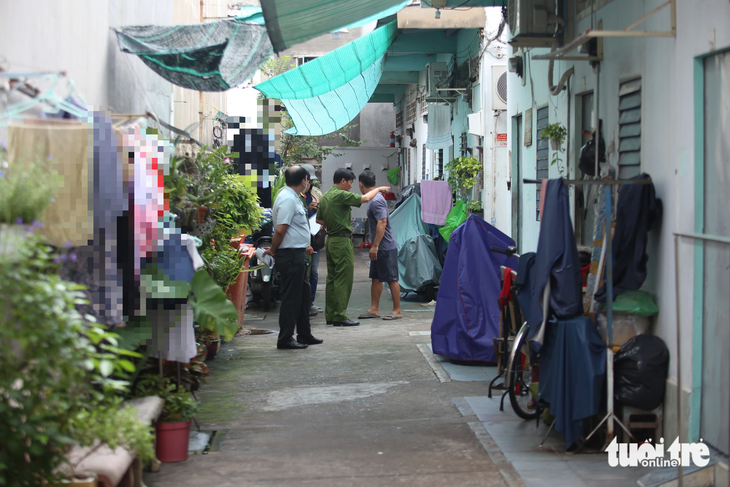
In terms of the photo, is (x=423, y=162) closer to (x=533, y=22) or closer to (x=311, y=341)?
(x=311, y=341)

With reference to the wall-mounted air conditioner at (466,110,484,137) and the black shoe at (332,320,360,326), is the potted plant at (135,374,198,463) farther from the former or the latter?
the wall-mounted air conditioner at (466,110,484,137)

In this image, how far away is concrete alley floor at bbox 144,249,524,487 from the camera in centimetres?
443

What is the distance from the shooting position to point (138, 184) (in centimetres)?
412

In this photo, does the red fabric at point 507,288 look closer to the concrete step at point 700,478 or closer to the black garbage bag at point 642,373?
the black garbage bag at point 642,373

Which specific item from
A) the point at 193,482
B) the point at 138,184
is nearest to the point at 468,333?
the point at 193,482

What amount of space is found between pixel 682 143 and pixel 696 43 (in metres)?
0.58

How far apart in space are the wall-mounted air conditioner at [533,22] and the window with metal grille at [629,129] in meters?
1.26

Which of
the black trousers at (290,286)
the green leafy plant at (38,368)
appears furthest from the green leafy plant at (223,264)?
the green leafy plant at (38,368)

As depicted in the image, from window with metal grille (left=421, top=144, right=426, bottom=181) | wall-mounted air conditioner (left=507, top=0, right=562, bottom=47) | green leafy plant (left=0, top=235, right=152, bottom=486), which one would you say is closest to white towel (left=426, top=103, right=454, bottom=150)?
window with metal grille (left=421, top=144, right=426, bottom=181)

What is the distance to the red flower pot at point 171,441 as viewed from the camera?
456cm

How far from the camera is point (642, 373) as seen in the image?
4.54m

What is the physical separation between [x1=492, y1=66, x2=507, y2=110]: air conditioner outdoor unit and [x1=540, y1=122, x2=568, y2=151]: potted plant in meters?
4.14

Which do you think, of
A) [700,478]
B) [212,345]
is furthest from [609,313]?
[212,345]

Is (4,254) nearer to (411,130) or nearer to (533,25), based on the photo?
(533,25)
